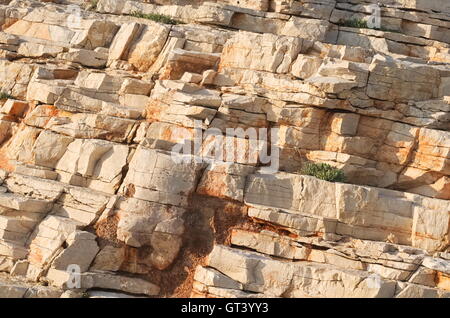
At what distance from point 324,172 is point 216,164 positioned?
369cm

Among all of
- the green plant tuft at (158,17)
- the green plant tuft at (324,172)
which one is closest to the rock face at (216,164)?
the green plant tuft at (324,172)

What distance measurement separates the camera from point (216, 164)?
82.6ft

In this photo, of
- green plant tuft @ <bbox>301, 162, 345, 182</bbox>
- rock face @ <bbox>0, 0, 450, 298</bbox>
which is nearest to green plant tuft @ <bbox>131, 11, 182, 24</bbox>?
rock face @ <bbox>0, 0, 450, 298</bbox>

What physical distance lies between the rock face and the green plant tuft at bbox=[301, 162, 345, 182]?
1.65ft

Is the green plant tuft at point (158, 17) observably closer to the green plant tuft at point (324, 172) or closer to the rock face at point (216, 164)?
the rock face at point (216, 164)

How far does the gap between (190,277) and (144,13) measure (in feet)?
49.2

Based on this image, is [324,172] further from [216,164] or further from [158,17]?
[158,17]

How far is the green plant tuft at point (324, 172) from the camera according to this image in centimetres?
2573

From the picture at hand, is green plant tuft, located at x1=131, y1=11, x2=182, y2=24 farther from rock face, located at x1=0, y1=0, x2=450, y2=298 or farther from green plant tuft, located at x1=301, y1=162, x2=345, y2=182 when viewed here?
green plant tuft, located at x1=301, y1=162, x2=345, y2=182

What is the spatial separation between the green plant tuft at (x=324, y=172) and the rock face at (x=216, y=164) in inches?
19.8

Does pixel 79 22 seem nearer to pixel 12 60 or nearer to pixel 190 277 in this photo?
pixel 12 60

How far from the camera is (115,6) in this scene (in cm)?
3494

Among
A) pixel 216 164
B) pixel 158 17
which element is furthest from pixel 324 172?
pixel 158 17

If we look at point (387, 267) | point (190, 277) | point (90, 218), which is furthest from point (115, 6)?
point (387, 267)
